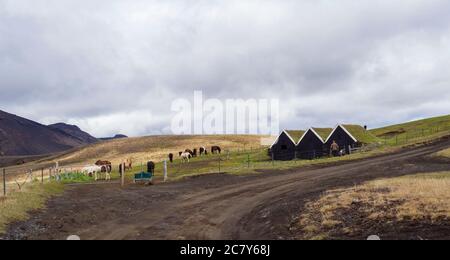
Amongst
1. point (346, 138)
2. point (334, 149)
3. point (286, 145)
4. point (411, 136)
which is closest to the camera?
point (334, 149)

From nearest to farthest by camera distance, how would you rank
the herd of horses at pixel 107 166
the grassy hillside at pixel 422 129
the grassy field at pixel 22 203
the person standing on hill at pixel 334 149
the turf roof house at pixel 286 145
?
the grassy field at pixel 22 203 → the herd of horses at pixel 107 166 → the person standing on hill at pixel 334 149 → the turf roof house at pixel 286 145 → the grassy hillside at pixel 422 129

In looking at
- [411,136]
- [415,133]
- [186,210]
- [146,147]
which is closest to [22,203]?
[186,210]

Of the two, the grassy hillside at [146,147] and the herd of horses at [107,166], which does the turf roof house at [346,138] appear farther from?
the grassy hillside at [146,147]

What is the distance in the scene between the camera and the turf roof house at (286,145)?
3034 inches

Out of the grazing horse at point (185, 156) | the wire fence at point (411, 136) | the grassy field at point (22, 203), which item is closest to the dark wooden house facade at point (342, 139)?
the wire fence at point (411, 136)

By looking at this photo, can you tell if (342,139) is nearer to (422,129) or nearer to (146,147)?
(422,129)

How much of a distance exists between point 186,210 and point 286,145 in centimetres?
5398

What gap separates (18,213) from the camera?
854 inches

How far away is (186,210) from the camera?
84.8ft

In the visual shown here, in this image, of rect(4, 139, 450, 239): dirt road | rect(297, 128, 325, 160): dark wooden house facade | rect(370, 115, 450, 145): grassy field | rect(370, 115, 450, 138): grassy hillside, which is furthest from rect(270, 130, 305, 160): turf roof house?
rect(4, 139, 450, 239): dirt road

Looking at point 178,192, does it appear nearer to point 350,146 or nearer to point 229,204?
point 229,204

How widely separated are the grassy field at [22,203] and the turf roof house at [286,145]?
166 feet

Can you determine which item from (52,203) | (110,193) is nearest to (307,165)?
(110,193)
